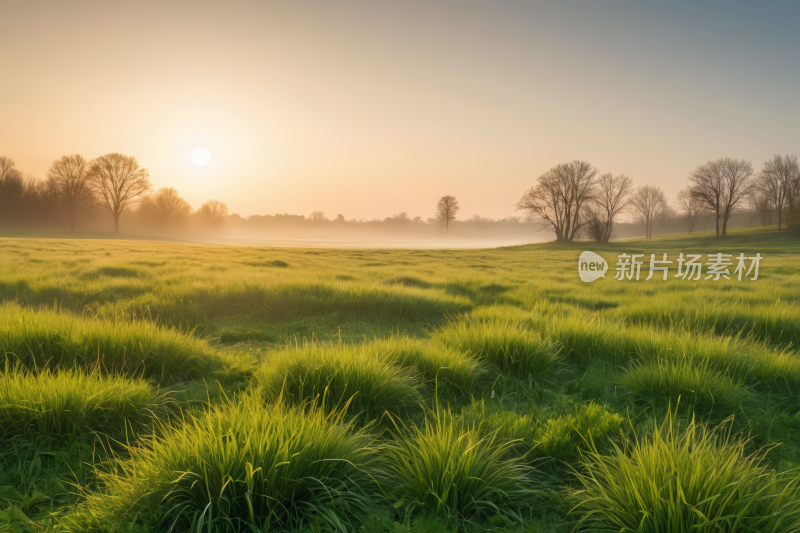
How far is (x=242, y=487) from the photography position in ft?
5.85

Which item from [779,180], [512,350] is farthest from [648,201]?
[512,350]

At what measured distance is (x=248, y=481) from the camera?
5.67 ft

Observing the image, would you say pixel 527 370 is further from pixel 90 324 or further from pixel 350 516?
pixel 90 324

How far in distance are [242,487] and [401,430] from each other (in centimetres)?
124

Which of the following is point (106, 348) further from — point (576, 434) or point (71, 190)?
point (71, 190)

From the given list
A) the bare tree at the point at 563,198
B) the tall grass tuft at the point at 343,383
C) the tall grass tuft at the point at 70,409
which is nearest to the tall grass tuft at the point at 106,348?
the tall grass tuft at the point at 70,409

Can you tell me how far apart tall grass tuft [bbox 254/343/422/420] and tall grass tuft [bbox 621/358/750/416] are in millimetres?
2022

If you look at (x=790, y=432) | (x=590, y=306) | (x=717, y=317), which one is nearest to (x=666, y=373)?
(x=790, y=432)

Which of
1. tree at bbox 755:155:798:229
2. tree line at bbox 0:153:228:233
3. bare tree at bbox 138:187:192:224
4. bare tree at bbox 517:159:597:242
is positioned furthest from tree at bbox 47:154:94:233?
tree at bbox 755:155:798:229

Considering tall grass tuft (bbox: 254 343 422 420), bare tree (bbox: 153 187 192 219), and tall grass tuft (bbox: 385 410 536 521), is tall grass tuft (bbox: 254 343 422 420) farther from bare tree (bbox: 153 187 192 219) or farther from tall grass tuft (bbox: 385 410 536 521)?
bare tree (bbox: 153 187 192 219)

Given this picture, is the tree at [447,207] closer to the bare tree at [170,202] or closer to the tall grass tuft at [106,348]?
the bare tree at [170,202]

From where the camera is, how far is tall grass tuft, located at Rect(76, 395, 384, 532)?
1.74m

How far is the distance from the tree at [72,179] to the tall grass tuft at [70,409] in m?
76.5

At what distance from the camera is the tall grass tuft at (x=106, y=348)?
146 inches
